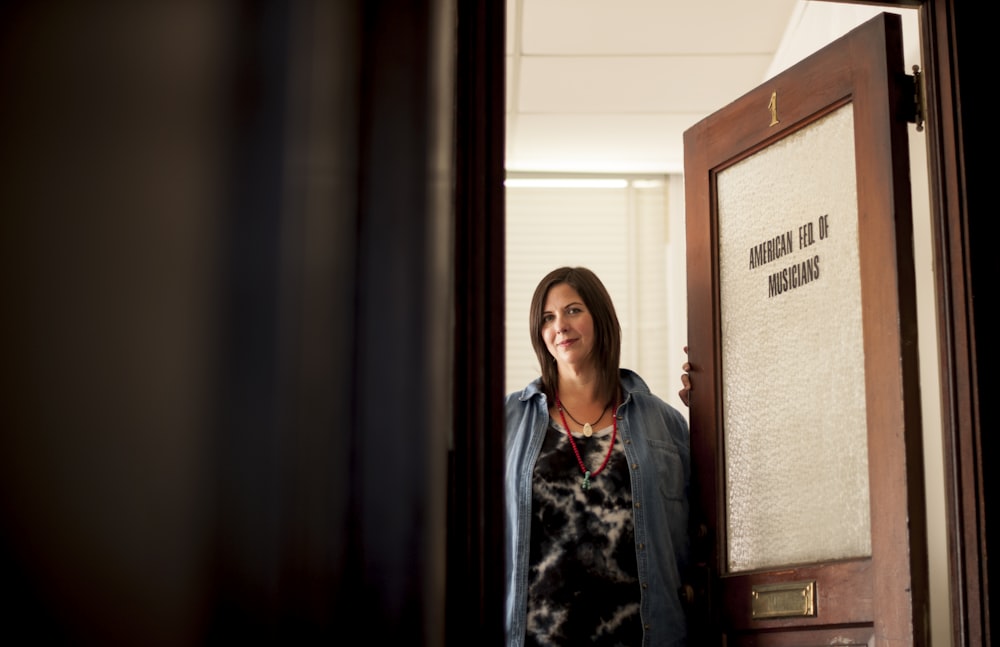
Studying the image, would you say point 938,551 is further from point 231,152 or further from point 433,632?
point 231,152

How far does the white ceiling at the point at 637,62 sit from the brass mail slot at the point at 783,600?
1.30 metres

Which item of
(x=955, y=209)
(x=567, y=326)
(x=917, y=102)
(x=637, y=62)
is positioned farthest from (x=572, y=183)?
(x=955, y=209)

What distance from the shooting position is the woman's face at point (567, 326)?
247cm

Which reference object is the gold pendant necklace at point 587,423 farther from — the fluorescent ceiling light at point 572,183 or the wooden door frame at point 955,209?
the fluorescent ceiling light at point 572,183

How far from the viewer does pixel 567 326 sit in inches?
98.0

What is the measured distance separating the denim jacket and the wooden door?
2.4 inches

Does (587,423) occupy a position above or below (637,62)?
below

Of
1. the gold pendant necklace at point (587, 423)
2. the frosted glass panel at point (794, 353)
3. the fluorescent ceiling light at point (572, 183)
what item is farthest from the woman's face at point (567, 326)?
the fluorescent ceiling light at point (572, 183)

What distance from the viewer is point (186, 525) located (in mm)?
239

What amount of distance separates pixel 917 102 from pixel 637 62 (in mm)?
1769

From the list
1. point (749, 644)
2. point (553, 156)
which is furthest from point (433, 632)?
point (553, 156)

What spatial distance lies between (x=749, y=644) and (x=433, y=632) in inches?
75.0

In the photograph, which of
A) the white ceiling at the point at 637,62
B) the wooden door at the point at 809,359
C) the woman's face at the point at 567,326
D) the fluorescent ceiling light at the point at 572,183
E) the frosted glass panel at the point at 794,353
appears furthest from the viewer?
the fluorescent ceiling light at the point at 572,183

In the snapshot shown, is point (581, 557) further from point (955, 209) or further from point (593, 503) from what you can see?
point (955, 209)
